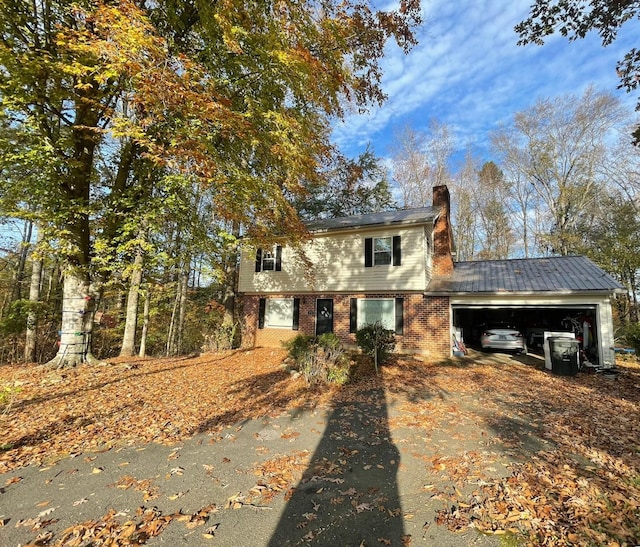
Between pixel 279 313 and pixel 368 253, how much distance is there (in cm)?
542

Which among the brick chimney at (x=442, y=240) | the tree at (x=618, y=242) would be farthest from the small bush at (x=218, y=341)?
the tree at (x=618, y=242)

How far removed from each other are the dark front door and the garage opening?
5.24 meters

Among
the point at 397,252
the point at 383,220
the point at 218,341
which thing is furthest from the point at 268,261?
the point at 397,252

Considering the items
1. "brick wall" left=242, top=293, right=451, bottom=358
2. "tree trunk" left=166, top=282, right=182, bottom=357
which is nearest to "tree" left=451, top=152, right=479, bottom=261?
"brick wall" left=242, top=293, right=451, bottom=358

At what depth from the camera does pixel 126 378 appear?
8336 mm

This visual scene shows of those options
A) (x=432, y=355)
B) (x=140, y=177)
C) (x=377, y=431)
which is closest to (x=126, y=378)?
(x=140, y=177)

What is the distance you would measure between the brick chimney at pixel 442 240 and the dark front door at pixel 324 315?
5.14 metres

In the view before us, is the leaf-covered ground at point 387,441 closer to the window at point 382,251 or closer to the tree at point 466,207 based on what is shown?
the window at point 382,251

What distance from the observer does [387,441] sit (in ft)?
16.2

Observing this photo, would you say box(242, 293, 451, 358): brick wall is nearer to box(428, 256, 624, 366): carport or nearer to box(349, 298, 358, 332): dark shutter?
box(349, 298, 358, 332): dark shutter

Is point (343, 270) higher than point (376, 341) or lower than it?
higher

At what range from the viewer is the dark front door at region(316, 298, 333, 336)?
47.4 feet

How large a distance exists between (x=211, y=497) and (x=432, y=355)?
1038 centimetres

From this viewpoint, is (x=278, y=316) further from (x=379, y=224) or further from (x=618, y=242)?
(x=618, y=242)
